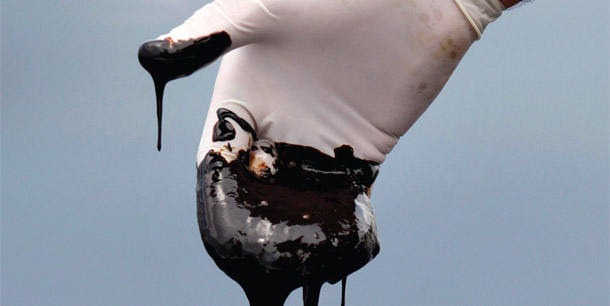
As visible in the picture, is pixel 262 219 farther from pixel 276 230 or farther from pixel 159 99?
pixel 159 99

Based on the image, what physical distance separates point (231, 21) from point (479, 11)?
0.55 meters

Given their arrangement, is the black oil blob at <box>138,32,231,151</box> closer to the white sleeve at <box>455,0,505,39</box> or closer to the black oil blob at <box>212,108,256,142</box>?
the black oil blob at <box>212,108,256,142</box>

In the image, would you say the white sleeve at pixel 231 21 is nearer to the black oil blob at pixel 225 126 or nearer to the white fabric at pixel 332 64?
the white fabric at pixel 332 64

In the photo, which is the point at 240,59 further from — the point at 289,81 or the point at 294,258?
the point at 294,258

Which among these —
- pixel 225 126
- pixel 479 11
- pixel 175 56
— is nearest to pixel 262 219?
pixel 225 126

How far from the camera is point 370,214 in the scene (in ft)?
6.70

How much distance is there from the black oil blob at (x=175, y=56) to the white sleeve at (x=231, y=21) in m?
0.02

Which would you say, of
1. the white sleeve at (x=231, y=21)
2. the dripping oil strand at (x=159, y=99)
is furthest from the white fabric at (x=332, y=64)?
the dripping oil strand at (x=159, y=99)

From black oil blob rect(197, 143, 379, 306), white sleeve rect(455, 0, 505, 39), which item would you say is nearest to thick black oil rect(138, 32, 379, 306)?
black oil blob rect(197, 143, 379, 306)

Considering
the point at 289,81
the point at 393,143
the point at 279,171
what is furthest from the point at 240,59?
the point at 393,143

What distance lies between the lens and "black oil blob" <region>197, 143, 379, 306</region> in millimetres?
1851

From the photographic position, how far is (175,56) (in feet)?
6.29

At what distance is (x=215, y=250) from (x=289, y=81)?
1.43ft

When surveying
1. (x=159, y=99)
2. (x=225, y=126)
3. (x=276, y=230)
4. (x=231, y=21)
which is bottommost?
(x=276, y=230)
